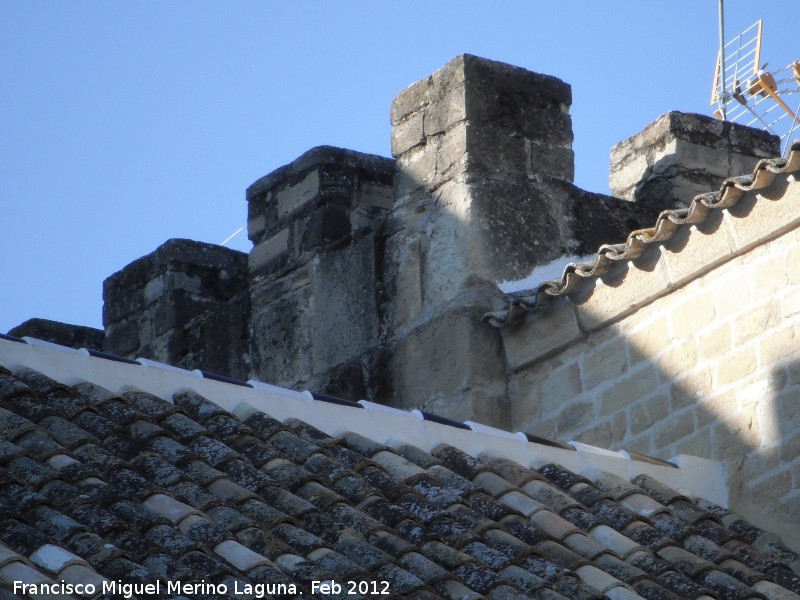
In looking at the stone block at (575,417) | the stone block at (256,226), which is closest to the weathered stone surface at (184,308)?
the stone block at (256,226)

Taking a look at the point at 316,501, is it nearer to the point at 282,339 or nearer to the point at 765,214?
the point at 765,214

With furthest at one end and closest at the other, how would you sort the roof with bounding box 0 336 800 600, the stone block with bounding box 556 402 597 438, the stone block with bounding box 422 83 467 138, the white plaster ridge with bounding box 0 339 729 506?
the stone block with bounding box 422 83 467 138
the stone block with bounding box 556 402 597 438
the white plaster ridge with bounding box 0 339 729 506
the roof with bounding box 0 336 800 600

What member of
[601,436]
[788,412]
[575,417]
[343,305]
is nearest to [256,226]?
[343,305]

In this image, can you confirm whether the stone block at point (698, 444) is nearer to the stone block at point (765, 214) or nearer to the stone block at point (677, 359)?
the stone block at point (677, 359)

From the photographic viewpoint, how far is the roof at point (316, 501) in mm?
4957

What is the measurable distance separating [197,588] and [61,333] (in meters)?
6.45

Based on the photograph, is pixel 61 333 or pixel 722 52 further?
pixel 722 52

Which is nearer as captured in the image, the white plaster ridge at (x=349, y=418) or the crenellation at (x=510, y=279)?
the white plaster ridge at (x=349, y=418)

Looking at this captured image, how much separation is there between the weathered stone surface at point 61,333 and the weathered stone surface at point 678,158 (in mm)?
3342

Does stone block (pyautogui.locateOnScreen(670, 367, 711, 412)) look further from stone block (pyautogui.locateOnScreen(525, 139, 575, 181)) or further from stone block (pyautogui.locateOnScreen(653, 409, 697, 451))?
stone block (pyautogui.locateOnScreen(525, 139, 575, 181))

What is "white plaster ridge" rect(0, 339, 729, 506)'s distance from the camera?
20.2 feet

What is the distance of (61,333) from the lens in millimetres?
10938

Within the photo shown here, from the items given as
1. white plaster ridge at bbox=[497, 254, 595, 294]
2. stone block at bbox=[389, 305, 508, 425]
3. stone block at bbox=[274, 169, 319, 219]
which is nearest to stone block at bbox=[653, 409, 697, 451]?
stone block at bbox=[389, 305, 508, 425]

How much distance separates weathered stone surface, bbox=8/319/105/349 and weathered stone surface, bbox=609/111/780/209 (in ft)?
11.0
